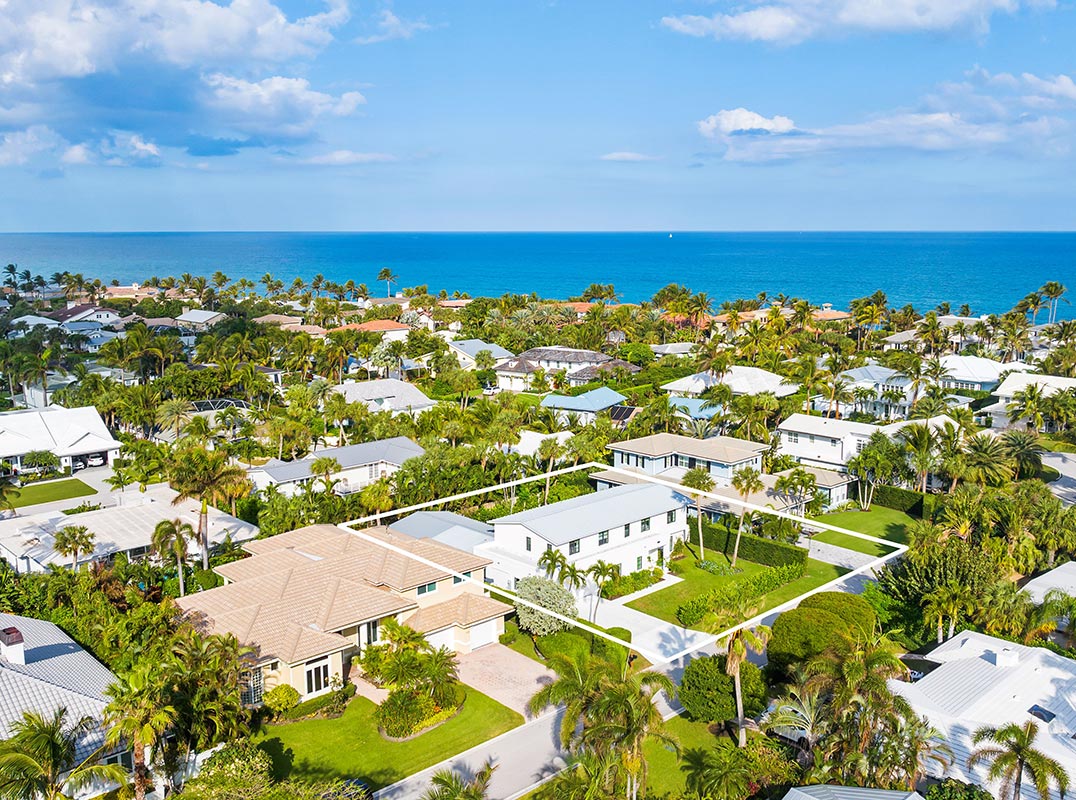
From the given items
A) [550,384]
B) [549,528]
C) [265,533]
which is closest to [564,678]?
[549,528]

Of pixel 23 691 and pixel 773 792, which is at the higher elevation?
pixel 23 691

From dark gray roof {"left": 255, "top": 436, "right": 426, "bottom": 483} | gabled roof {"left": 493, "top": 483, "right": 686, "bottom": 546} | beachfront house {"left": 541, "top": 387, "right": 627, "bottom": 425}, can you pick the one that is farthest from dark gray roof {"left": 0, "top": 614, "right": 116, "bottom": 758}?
beachfront house {"left": 541, "top": 387, "right": 627, "bottom": 425}

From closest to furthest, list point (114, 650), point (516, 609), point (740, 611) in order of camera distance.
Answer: point (740, 611)
point (114, 650)
point (516, 609)

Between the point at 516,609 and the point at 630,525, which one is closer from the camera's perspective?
the point at 516,609

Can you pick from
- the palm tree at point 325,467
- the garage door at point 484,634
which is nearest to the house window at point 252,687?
the garage door at point 484,634

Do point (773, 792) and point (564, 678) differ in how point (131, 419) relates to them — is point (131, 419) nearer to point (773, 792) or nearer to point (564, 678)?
point (564, 678)

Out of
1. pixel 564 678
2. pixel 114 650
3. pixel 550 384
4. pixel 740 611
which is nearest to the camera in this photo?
pixel 564 678

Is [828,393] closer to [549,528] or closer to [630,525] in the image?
[630,525]
